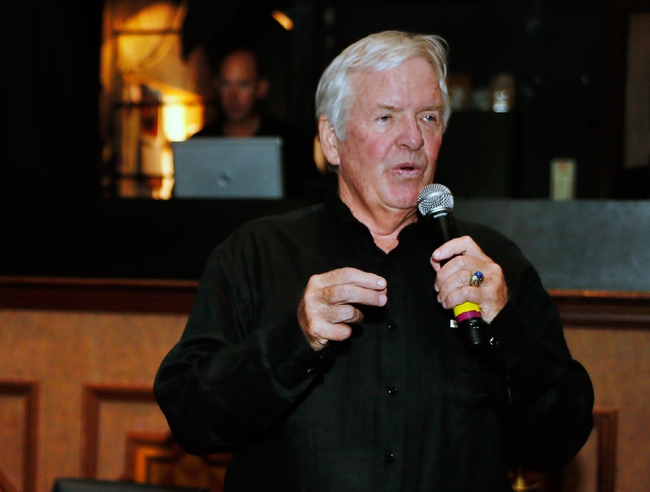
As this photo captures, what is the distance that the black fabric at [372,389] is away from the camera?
4.48ft

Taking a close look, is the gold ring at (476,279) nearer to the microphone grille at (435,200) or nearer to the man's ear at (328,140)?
the microphone grille at (435,200)

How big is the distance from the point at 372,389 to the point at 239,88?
2655 millimetres

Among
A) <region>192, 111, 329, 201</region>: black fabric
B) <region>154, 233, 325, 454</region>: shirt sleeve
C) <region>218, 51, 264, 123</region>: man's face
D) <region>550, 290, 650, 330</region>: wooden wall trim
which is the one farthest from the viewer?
<region>218, 51, 264, 123</region>: man's face

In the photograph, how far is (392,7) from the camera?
17.3ft

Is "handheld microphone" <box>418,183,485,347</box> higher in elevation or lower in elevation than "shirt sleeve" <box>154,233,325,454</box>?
higher

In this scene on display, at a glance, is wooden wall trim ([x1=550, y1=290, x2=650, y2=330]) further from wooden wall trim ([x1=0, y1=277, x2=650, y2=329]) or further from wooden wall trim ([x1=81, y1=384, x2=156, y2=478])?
wooden wall trim ([x1=81, y1=384, x2=156, y2=478])

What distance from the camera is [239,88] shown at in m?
3.84

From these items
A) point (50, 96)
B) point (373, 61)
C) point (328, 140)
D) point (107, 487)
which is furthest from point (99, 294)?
point (50, 96)

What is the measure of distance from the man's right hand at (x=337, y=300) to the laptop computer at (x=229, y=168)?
4.22 feet

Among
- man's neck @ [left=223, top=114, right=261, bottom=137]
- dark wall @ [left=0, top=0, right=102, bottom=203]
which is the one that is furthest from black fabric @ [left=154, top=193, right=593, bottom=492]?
man's neck @ [left=223, top=114, right=261, bottom=137]

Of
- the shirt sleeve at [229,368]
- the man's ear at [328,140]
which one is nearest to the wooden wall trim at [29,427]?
the shirt sleeve at [229,368]

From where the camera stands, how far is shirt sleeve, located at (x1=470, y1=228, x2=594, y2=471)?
1355mm

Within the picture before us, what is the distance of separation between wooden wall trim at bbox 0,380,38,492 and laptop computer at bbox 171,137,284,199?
2.68 ft

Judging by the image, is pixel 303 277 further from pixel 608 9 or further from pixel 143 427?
pixel 608 9
